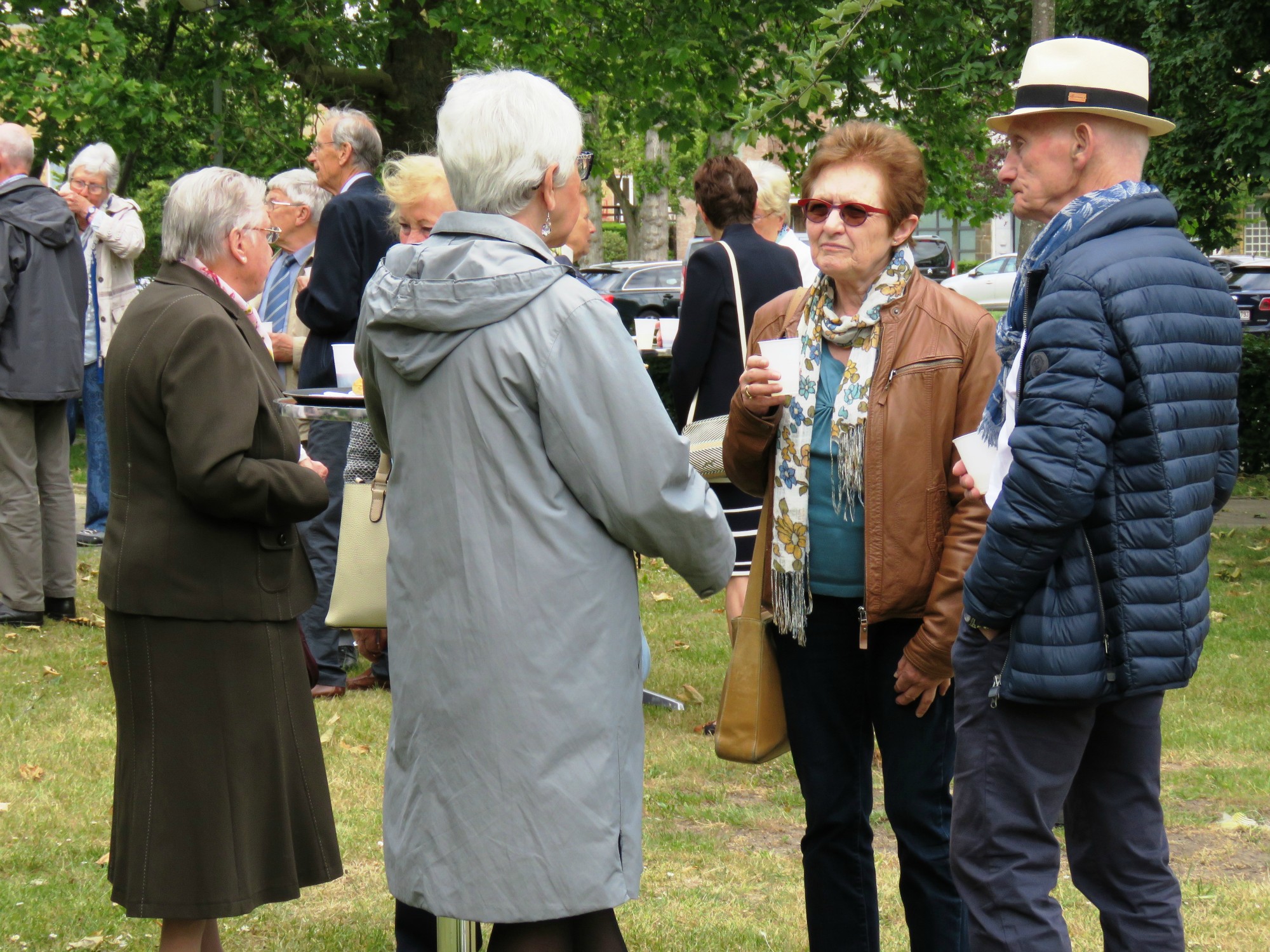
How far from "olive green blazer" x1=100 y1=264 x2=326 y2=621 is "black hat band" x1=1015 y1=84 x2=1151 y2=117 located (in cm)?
183

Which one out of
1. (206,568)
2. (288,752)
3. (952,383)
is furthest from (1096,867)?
(206,568)

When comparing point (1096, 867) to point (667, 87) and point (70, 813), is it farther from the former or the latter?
point (667, 87)

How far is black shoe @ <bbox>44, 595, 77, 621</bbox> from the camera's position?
7.83 meters

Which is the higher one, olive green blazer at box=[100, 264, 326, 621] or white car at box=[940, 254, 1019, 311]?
white car at box=[940, 254, 1019, 311]

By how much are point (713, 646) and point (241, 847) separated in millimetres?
4499

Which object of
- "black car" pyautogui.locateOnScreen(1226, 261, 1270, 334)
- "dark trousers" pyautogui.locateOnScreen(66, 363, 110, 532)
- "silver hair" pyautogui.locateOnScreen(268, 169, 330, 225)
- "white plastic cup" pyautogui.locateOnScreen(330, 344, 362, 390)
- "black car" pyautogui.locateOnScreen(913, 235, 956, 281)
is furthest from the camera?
"black car" pyautogui.locateOnScreen(913, 235, 956, 281)

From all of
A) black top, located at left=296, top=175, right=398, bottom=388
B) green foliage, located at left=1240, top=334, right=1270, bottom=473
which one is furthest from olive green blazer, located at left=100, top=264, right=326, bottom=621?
green foliage, located at left=1240, top=334, right=1270, bottom=473

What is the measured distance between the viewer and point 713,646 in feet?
24.6

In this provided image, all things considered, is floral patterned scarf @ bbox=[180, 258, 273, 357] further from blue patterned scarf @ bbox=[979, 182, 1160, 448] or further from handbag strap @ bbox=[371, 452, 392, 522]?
blue patterned scarf @ bbox=[979, 182, 1160, 448]

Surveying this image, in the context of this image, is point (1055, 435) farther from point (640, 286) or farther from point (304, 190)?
point (640, 286)

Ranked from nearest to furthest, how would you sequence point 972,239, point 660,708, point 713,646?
point 660,708
point 713,646
point 972,239

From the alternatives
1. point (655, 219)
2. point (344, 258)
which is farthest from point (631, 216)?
point (344, 258)

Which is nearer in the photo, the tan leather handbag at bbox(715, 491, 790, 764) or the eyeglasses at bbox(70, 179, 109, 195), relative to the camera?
the tan leather handbag at bbox(715, 491, 790, 764)

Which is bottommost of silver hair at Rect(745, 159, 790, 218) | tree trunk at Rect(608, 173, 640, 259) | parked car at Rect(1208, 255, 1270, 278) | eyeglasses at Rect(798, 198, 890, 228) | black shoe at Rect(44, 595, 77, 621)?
black shoe at Rect(44, 595, 77, 621)
